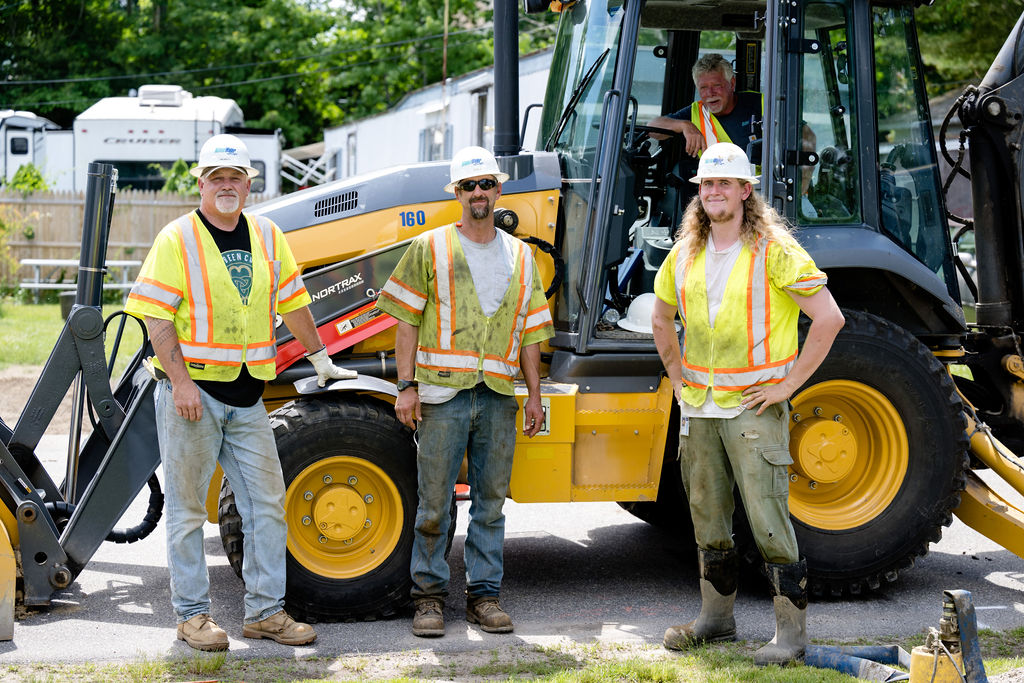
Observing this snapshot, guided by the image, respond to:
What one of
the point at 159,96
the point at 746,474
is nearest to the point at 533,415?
the point at 746,474

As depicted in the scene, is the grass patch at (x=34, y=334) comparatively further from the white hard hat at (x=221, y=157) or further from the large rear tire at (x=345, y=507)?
the white hard hat at (x=221, y=157)

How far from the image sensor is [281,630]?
4883 mm

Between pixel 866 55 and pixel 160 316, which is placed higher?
pixel 866 55

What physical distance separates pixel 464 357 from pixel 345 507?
0.88 metres

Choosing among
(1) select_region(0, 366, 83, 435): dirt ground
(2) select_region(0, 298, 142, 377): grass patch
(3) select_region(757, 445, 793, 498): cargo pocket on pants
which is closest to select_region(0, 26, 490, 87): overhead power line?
(2) select_region(0, 298, 142, 377): grass patch

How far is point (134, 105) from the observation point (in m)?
22.8

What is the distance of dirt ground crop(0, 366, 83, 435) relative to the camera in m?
9.71

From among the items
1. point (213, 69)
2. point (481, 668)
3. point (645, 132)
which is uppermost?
point (213, 69)

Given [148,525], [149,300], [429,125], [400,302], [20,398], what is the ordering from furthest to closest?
[429,125] → [20,398] → [148,525] → [400,302] → [149,300]

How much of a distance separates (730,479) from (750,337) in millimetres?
613

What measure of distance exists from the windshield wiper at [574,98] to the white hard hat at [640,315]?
0.91 metres

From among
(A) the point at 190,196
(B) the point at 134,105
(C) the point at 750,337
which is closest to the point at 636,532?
(C) the point at 750,337

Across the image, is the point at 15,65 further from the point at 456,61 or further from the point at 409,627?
the point at 409,627

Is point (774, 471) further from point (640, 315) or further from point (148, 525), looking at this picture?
point (148, 525)
